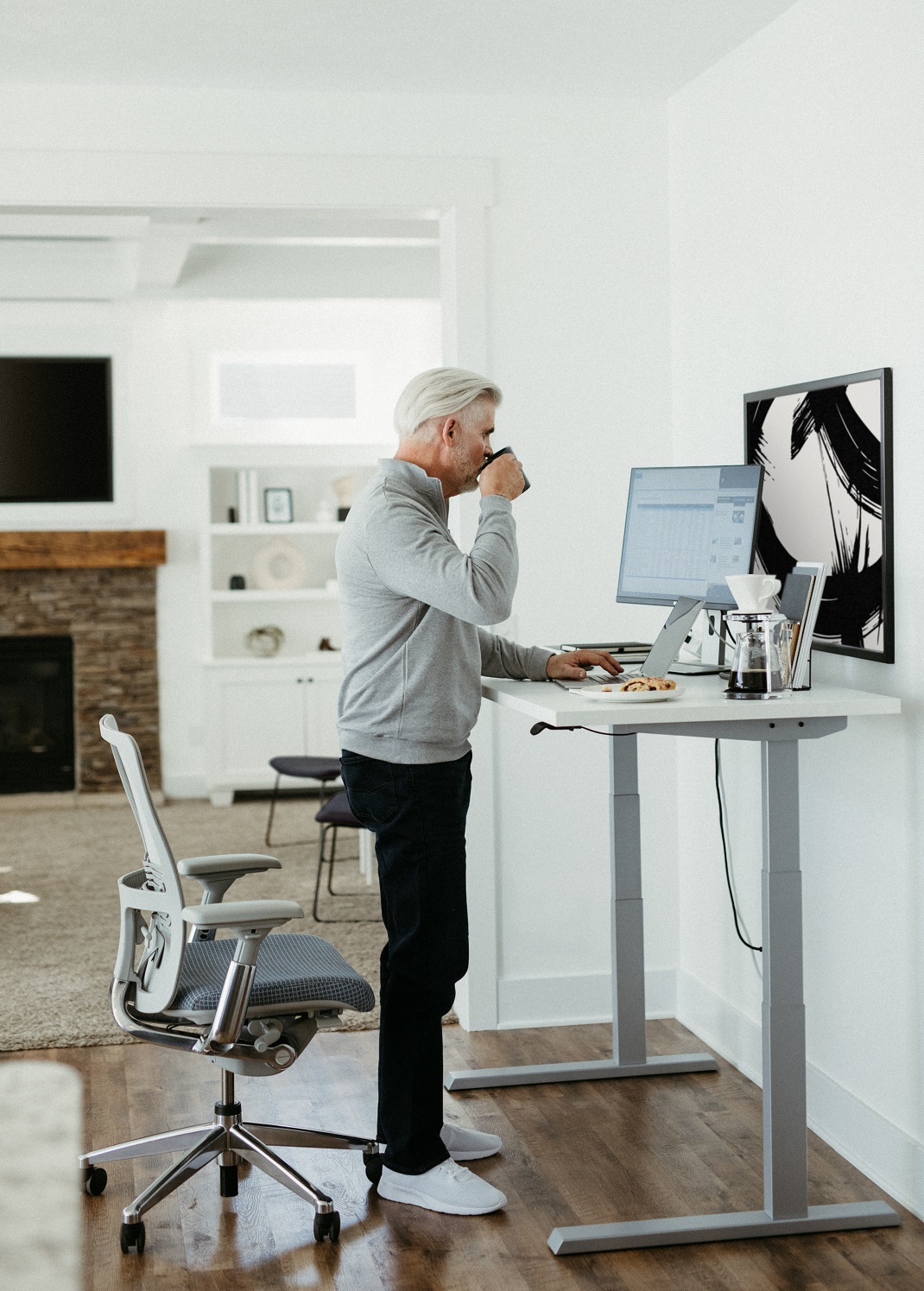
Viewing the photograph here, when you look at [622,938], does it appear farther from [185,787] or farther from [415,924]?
[185,787]

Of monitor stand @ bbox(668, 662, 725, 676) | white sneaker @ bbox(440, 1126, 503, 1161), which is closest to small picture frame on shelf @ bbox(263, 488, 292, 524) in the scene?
monitor stand @ bbox(668, 662, 725, 676)

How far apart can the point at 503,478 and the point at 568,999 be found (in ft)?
5.90

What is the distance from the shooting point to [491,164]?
3756 millimetres

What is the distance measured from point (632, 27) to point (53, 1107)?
9.52 ft

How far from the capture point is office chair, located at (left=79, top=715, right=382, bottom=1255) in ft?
8.04

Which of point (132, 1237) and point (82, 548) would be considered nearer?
point (132, 1237)

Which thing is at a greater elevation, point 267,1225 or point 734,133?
point 734,133

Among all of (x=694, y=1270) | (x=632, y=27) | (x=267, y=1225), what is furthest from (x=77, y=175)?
(x=694, y=1270)

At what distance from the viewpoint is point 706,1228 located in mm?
2590

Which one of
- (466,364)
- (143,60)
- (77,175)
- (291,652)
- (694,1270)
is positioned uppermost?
(143,60)

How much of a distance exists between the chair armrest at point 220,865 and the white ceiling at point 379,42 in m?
1.85

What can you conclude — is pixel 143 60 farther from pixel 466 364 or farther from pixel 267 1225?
pixel 267 1225

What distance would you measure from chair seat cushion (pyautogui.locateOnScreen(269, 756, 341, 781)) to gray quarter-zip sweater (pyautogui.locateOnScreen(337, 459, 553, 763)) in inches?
106

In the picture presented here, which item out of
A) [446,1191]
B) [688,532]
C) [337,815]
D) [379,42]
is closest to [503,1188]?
[446,1191]
